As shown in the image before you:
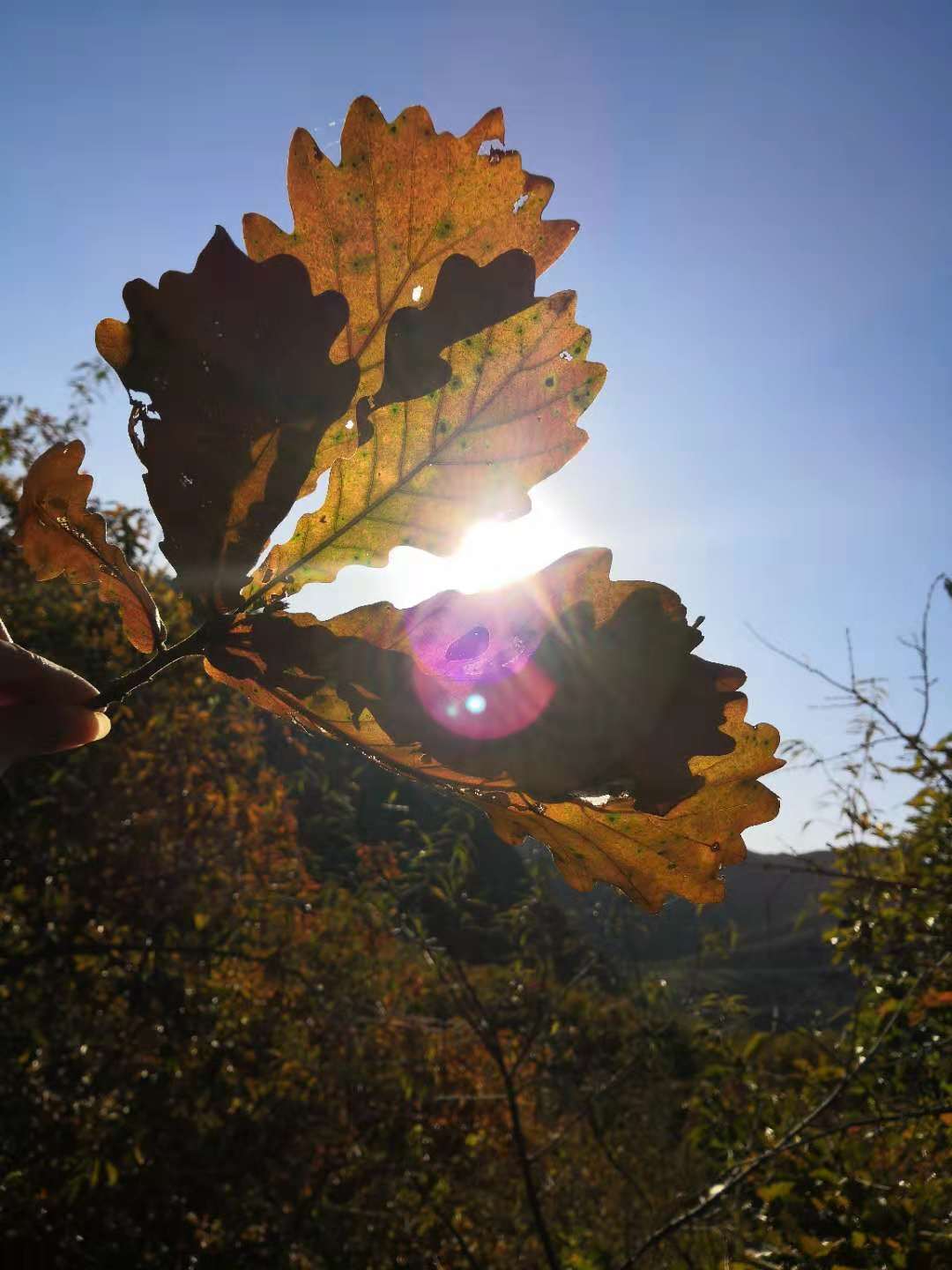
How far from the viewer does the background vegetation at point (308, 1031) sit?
9.05 feet

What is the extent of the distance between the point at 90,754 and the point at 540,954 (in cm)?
290

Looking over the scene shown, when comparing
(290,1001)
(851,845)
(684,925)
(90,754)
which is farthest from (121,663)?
(684,925)

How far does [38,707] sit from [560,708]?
46cm

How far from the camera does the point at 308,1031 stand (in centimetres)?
491

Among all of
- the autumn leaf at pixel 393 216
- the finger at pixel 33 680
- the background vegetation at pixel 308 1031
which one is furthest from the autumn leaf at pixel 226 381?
the background vegetation at pixel 308 1031

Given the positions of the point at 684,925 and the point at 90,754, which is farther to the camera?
the point at 684,925

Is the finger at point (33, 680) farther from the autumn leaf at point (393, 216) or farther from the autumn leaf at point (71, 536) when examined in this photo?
the autumn leaf at point (393, 216)

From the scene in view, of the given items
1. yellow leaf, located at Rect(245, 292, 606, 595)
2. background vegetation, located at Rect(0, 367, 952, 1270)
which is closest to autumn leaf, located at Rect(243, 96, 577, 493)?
yellow leaf, located at Rect(245, 292, 606, 595)

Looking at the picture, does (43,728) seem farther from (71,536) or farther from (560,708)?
(560,708)

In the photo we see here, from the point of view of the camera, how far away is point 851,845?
2.93 meters

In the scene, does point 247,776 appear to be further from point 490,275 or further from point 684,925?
point 684,925

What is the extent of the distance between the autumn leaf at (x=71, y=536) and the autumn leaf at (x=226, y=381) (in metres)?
0.08

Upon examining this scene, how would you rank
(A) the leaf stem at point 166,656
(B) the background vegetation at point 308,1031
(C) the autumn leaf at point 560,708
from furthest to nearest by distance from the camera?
(B) the background vegetation at point 308,1031, (A) the leaf stem at point 166,656, (C) the autumn leaf at point 560,708

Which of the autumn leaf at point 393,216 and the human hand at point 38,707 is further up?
the autumn leaf at point 393,216
